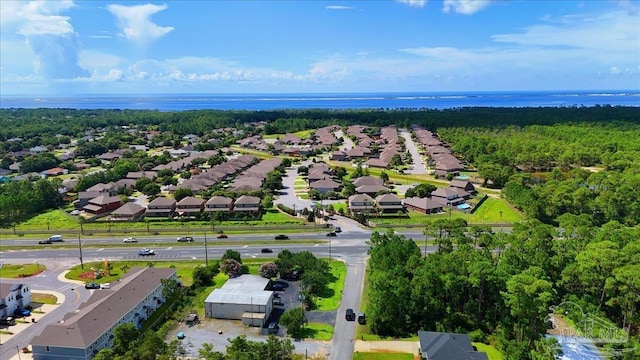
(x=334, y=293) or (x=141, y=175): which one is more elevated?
(x=141, y=175)

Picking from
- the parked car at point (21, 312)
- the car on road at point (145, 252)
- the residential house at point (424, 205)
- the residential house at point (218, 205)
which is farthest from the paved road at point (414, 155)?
the parked car at point (21, 312)

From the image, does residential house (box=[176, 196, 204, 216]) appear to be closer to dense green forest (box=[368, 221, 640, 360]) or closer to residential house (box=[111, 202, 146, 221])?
residential house (box=[111, 202, 146, 221])

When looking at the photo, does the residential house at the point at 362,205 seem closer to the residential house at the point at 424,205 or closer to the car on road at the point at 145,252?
the residential house at the point at 424,205

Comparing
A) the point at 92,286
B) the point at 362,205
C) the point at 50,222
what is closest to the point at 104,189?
the point at 50,222

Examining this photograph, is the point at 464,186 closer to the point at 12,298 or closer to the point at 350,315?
the point at 350,315

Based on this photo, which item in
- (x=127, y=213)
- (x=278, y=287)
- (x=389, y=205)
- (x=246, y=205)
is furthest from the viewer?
(x=389, y=205)

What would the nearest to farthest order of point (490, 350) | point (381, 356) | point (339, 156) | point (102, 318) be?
point (381, 356) → point (102, 318) → point (490, 350) → point (339, 156)

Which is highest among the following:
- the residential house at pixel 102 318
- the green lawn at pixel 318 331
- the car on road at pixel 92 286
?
the residential house at pixel 102 318
